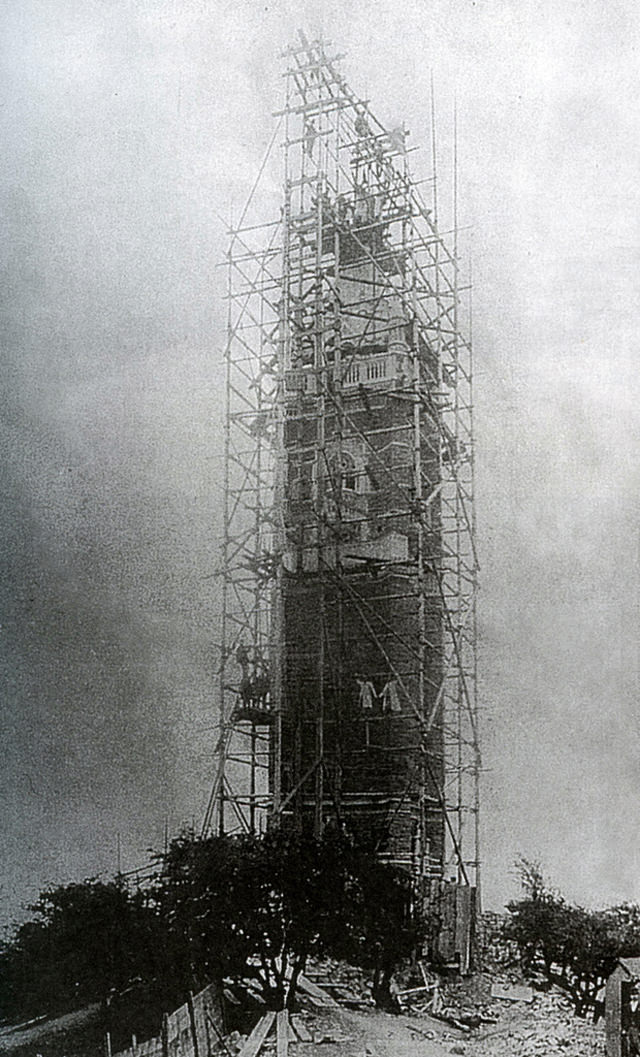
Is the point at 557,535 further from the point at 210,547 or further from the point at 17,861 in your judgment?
the point at 17,861

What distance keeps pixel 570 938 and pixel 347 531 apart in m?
4.78

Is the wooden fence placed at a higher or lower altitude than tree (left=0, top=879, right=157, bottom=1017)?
lower

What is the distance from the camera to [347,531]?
13.5m

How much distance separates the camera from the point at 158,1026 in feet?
32.4

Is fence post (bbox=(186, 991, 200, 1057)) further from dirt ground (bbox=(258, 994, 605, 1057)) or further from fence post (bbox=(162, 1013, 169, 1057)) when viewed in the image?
dirt ground (bbox=(258, 994, 605, 1057))

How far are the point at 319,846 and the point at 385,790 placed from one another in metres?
1.56

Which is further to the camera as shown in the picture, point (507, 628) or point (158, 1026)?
point (507, 628)

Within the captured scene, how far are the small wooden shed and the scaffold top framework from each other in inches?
110

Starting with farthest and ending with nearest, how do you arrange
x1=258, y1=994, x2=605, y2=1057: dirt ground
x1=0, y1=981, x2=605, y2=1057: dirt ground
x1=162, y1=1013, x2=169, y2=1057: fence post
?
x1=258, y1=994, x2=605, y2=1057: dirt ground, x1=0, y1=981, x2=605, y2=1057: dirt ground, x1=162, y1=1013, x2=169, y2=1057: fence post

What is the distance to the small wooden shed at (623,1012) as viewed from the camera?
9.82 meters

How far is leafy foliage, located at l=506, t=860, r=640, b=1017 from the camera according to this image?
34.5ft

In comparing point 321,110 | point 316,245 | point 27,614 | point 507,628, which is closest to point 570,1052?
point 507,628

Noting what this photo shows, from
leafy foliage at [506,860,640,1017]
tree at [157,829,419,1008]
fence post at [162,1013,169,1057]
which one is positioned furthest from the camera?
leafy foliage at [506,860,640,1017]

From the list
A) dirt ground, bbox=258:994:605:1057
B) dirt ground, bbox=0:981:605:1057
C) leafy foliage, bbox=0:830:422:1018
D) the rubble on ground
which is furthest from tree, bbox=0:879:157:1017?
dirt ground, bbox=258:994:605:1057
